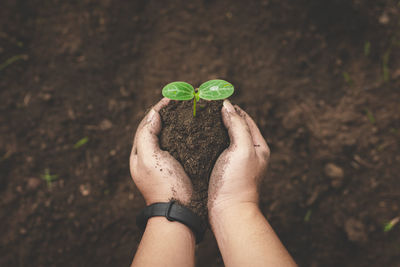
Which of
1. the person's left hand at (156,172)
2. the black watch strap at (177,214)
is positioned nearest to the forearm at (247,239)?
the black watch strap at (177,214)

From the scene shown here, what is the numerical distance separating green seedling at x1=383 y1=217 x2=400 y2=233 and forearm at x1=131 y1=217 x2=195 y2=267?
1.68 metres

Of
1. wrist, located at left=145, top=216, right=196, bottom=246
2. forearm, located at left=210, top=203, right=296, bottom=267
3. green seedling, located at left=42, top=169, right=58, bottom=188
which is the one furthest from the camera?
green seedling, located at left=42, top=169, right=58, bottom=188

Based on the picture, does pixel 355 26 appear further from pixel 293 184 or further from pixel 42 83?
pixel 42 83

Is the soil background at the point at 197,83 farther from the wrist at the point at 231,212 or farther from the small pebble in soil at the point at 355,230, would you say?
the wrist at the point at 231,212

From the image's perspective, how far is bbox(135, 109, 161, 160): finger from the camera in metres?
1.43

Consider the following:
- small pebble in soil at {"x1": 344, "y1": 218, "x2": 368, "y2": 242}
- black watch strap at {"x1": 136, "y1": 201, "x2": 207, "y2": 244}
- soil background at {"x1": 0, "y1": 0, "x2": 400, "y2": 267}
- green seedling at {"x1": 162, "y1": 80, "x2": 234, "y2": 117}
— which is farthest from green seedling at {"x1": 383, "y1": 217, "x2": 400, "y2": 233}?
green seedling at {"x1": 162, "y1": 80, "x2": 234, "y2": 117}

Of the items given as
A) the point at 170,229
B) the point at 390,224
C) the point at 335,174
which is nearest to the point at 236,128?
the point at 170,229

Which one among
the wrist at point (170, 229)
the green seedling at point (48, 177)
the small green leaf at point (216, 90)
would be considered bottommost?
the green seedling at point (48, 177)

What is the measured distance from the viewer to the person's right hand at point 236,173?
138 centimetres

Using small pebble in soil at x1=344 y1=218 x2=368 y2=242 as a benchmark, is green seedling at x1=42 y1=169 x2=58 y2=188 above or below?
above

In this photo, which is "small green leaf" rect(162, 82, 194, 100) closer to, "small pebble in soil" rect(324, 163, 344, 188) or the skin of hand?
the skin of hand

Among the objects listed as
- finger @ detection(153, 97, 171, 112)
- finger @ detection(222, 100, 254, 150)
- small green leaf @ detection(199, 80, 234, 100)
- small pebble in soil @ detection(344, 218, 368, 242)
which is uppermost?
small green leaf @ detection(199, 80, 234, 100)

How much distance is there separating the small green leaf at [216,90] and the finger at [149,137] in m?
0.36

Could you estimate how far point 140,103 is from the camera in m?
2.43
